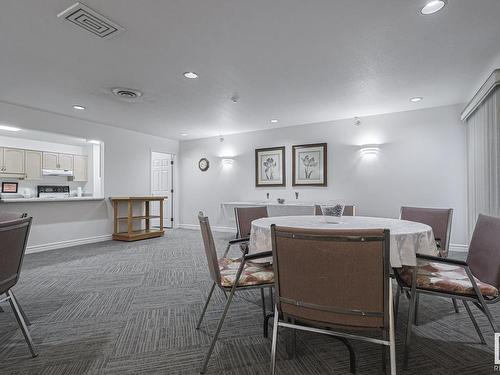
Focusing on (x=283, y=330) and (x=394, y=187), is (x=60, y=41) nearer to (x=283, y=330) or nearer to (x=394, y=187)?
(x=283, y=330)

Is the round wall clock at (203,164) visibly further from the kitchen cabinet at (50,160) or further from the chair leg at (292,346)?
the chair leg at (292,346)

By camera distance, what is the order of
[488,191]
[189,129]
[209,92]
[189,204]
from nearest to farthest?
[488,191], [209,92], [189,129], [189,204]

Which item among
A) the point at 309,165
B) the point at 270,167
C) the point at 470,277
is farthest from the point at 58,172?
the point at 470,277

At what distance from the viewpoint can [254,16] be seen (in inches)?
85.7

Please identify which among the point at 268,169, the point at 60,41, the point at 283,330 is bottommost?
the point at 283,330

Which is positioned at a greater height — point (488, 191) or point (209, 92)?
point (209, 92)

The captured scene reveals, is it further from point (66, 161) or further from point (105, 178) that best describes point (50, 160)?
point (105, 178)

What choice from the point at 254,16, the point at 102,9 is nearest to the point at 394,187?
the point at 254,16

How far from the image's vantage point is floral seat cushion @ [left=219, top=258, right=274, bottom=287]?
1746 mm

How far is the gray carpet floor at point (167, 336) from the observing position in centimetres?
163

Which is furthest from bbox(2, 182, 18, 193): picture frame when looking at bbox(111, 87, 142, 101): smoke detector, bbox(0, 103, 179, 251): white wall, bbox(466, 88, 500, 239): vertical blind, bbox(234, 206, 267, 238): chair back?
bbox(466, 88, 500, 239): vertical blind

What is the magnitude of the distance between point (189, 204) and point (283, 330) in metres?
5.64

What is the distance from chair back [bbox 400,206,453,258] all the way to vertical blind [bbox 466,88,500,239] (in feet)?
3.17

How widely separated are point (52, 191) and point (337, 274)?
8.14 metres
